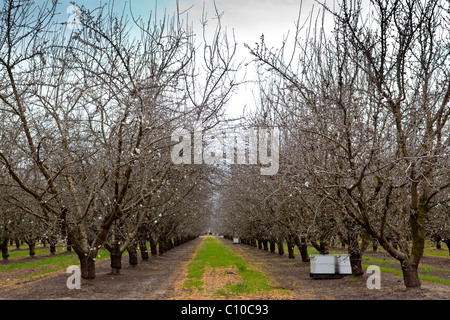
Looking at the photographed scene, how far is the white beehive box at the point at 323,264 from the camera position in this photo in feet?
49.1

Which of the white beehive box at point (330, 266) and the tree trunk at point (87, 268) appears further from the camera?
the white beehive box at point (330, 266)

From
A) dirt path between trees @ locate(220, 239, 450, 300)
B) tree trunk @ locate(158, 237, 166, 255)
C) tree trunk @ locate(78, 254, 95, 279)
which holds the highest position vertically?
tree trunk @ locate(78, 254, 95, 279)

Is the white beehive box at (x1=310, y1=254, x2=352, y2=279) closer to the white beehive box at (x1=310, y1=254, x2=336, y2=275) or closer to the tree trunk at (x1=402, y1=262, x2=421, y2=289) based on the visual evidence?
the white beehive box at (x1=310, y1=254, x2=336, y2=275)

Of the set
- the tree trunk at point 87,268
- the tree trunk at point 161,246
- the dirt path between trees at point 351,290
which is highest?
the tree trunk at point 87,268

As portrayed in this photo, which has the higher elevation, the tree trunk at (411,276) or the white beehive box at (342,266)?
the tree trunk at (411,276)

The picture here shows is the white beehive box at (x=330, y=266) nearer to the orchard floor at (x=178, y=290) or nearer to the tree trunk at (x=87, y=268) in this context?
the orchard floor at (x=178, y=290)

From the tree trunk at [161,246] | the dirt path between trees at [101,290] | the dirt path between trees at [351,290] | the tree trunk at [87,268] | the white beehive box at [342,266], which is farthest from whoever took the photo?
the tree trunk at [161,246]

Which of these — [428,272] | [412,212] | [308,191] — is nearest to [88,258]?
[308,191]

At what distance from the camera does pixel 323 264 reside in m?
15.0

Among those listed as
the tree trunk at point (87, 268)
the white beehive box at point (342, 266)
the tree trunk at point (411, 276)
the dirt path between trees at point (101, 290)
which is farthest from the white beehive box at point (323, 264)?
the tree trunk at point (87, 268)

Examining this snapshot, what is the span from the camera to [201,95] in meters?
10.2

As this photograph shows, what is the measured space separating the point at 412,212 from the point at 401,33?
4769 millimetres

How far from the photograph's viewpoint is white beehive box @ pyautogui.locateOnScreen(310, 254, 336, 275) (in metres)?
15.0

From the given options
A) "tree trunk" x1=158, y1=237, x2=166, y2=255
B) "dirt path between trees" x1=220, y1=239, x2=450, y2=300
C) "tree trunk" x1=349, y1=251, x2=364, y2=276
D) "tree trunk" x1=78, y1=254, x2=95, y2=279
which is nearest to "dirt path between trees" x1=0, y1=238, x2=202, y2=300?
"tree trunk" x1=78, y1=254, x2=95, y2=279
